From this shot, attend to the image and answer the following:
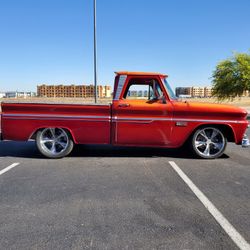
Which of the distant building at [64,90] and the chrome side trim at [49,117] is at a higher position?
the distant building at [64,90]

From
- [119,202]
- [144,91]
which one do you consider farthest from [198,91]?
[119,202]

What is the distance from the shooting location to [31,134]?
19.3 ft

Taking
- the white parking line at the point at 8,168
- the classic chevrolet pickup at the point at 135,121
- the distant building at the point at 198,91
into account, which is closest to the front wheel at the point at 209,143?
the classic chevrolet pickup at the point at 135,121

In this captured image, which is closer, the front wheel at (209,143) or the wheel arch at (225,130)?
the wheel arch at (225,130)

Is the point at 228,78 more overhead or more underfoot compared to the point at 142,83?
more overhead

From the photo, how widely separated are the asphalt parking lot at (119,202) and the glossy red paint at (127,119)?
57 cm

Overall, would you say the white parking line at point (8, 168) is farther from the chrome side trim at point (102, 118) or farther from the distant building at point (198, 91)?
the distant building at point (198, 91)

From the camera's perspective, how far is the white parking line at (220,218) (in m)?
2.62

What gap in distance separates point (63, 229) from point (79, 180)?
165cm

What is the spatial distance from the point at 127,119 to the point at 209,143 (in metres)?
2.06

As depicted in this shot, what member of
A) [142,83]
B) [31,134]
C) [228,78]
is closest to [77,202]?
[31,134]

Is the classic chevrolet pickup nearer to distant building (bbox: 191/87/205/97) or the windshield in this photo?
the windshield

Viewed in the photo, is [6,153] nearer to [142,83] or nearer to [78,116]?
[78,116]

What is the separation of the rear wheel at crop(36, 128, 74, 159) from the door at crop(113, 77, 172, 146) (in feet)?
3.82
